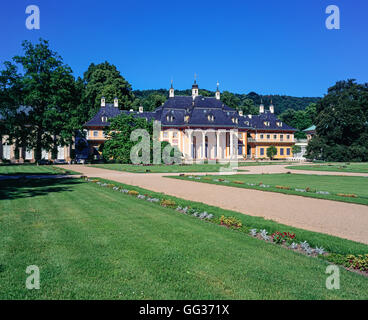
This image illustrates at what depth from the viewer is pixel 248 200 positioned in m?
14.2

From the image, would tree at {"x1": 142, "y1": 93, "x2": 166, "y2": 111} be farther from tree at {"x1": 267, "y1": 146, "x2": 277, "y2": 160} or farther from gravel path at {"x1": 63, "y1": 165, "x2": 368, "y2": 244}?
gravel path at {"x1": 63, "y1": 165, "x2": 368, "y2": 244}

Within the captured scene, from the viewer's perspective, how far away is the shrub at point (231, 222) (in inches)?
369

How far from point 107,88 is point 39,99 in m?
29.9

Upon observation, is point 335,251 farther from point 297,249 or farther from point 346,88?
point 346,88

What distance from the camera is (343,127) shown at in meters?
59.9

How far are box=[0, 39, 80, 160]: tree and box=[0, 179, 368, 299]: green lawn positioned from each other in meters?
33.7

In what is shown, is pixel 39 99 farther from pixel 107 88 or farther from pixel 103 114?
pixel 107 88

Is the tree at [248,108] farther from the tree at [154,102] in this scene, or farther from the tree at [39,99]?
the tree at [39,99]

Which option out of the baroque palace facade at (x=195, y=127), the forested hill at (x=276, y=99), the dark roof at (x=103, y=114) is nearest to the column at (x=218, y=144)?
the baroque palace facade at (x=195, y=127)

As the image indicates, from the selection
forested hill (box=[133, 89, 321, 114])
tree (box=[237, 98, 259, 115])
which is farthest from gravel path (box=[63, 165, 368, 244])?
forested hill (box=[133, 89, 321, 114])

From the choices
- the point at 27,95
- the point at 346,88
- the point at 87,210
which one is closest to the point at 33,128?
the point at 27,95

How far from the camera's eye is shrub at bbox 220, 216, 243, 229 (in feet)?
30.8

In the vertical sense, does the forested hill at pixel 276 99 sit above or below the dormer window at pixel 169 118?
above

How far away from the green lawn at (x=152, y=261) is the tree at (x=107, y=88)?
208 feet
